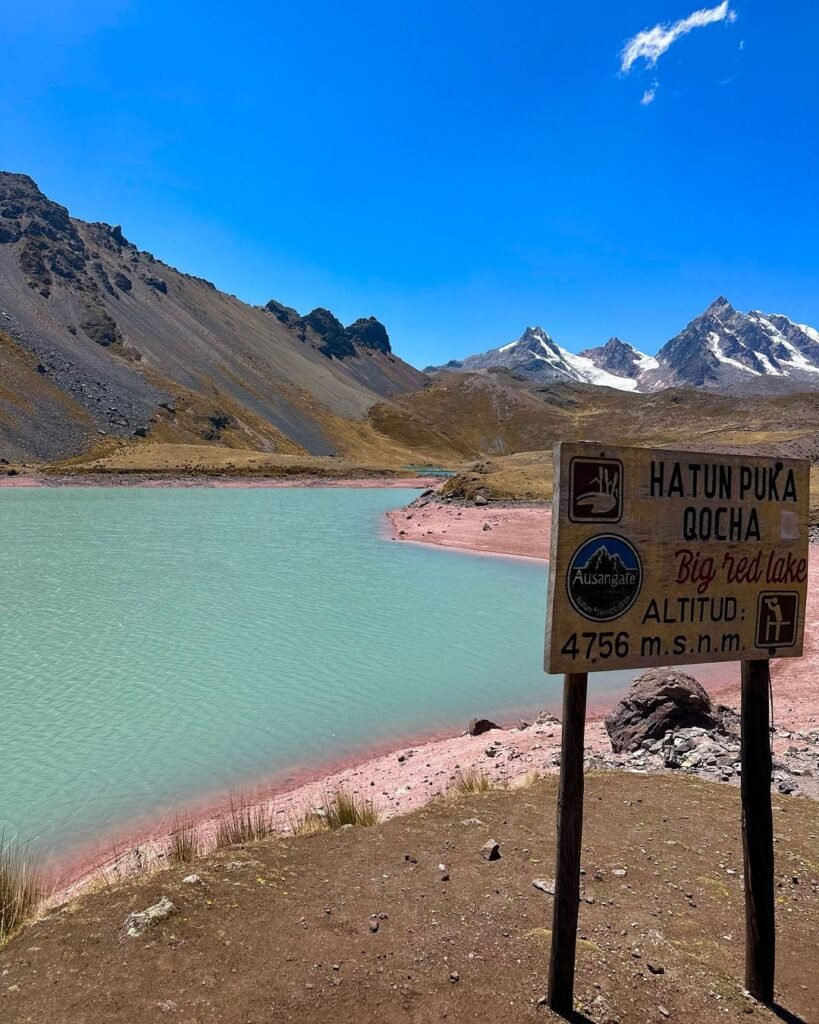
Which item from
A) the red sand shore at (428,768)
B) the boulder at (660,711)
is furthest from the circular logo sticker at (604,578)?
the boulder at (660,711)

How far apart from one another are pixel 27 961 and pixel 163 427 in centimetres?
14119

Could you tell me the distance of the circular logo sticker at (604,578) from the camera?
4.85 metres

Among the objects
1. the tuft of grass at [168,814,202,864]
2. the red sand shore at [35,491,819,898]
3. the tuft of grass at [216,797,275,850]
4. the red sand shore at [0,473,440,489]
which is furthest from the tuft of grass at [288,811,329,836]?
the red sand shore at [0,473,440,489]

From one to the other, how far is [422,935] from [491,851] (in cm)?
185

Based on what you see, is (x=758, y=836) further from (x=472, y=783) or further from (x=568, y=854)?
(x=472, y=783)

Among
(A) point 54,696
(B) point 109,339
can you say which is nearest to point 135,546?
(A) point 54,696

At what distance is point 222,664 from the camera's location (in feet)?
62.4

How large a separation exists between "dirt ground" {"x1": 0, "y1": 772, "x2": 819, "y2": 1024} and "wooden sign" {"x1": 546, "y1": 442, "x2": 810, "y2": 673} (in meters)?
2.78

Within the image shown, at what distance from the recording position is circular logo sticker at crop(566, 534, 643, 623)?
15.9ft

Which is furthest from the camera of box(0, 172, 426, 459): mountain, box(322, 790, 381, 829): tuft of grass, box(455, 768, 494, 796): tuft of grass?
box(0, 172, 426, 459): mountain

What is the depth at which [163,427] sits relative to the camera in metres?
136

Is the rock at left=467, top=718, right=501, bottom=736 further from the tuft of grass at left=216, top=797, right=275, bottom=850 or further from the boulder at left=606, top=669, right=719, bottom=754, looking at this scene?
the tuft of grass at left=216, top=797, right=275, bottom=850

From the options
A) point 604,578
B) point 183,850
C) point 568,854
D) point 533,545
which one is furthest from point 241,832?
point 533,545

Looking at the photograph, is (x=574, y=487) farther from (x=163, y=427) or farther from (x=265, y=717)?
(x=163, y=427)
